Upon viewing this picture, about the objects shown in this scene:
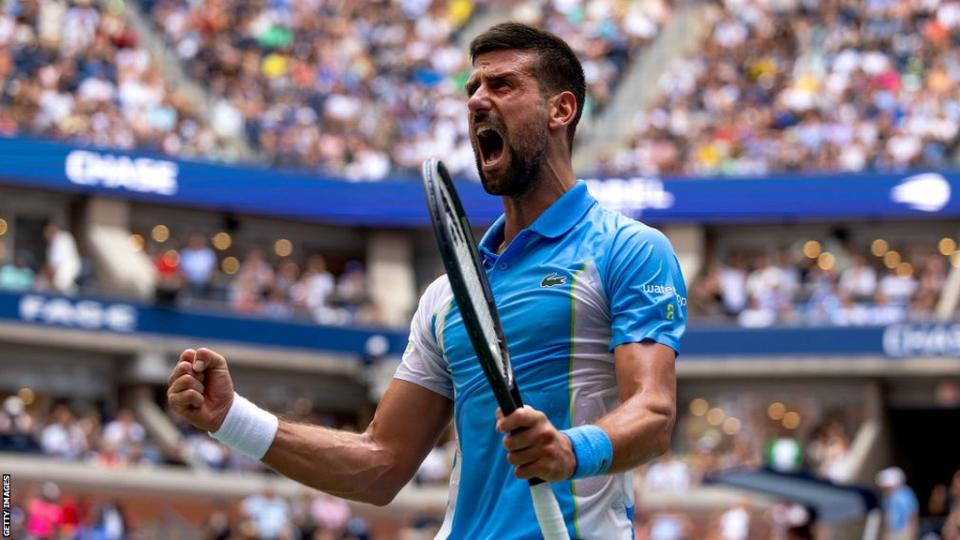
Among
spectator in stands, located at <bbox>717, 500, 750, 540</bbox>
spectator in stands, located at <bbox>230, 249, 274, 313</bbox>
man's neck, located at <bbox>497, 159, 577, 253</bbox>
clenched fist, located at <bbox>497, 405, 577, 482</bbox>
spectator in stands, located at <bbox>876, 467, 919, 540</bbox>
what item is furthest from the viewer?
spectator in stands, located at <bbox>230, 249, 274, 313</bbox>

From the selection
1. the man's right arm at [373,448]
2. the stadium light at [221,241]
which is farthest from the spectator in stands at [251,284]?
the man's right arm at [373,448]

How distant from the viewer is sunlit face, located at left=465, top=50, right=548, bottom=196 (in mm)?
4914

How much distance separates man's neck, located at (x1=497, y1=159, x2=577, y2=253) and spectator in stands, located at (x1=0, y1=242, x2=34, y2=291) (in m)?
26.5

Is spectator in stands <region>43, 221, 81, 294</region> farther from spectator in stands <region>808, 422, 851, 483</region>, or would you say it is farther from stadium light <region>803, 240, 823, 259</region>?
stadium light <region>803, 240, 823, 259</region>

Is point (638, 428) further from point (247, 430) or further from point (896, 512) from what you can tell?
point (896, 512)

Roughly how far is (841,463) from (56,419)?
12.5 metres

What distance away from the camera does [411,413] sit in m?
5.27

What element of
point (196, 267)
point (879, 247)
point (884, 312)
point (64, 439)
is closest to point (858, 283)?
point (884, 312)

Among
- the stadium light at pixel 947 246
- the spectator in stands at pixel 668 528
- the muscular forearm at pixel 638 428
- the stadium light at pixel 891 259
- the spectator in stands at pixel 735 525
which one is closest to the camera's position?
the muscular forearm at pixel 638 428

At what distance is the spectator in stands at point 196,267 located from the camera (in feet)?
108

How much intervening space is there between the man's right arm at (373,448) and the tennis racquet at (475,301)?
79cm

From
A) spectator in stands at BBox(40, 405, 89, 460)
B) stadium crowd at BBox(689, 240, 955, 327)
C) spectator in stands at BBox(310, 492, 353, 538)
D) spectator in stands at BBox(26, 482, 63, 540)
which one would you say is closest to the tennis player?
spectator in stands at BBox(26, 482, 63, 540)

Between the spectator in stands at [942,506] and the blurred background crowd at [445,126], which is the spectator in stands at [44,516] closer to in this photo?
the blurred background crowd at [445,126]

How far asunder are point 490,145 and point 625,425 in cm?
92
